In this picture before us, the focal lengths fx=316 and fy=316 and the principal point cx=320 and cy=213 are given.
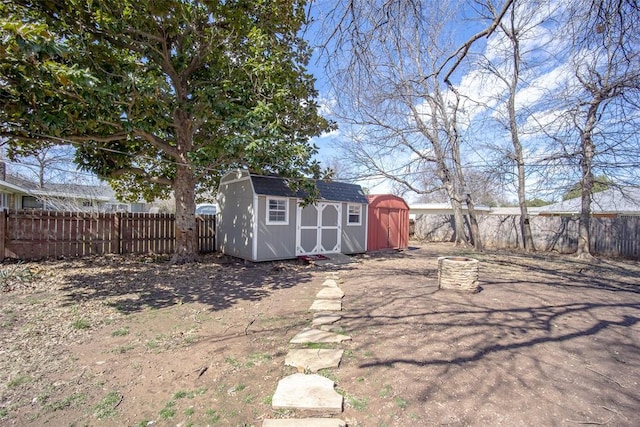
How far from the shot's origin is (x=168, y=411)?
2316mm

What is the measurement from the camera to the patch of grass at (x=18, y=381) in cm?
263

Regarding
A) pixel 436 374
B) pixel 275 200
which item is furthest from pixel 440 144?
pixel 436 374

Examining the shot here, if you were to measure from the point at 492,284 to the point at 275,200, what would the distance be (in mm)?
6034

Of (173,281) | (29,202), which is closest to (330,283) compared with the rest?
(173,281)

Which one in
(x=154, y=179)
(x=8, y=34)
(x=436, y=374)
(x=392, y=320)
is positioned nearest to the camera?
(x=436, y=374)

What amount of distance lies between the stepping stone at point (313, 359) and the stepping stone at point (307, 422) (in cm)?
70

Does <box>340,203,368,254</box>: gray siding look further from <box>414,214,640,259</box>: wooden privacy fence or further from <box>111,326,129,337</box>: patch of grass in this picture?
<box>111,326,129,337</box>: patch of grass

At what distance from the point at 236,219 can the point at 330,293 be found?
5.17 meters

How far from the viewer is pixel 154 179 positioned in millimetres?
8703

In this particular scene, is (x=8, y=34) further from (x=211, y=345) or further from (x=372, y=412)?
(x=372, y=412)

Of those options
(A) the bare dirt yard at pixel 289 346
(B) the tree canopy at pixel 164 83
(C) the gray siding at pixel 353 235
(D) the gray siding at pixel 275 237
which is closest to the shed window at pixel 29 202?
(B) the tree canopy at pixel 164 83

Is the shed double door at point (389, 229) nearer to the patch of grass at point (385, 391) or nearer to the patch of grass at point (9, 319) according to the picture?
the patch of grass at point (385, 391)

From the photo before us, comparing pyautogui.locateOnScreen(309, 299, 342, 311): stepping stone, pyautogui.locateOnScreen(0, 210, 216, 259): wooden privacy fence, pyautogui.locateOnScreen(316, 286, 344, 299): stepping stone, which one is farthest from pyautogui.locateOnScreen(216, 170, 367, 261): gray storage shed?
pyautogui.locateOnScreen(309, 299, 342, 311): stepping stone

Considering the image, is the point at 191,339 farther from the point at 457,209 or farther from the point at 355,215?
the point at 457,209
